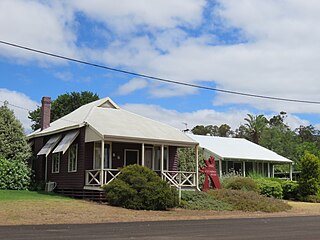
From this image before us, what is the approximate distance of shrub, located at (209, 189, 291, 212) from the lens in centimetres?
2547

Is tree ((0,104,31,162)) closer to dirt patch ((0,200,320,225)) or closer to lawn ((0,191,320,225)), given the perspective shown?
lawn ((0,191,320,225))

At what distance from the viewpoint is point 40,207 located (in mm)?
21000

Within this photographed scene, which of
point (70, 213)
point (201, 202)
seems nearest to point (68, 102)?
point (201, 202)

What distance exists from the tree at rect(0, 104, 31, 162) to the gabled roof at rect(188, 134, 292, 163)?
16159mm

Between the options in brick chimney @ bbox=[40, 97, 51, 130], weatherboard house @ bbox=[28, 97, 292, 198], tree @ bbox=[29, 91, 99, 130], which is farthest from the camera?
tree @ bbox=[29, 91, 99, 130]

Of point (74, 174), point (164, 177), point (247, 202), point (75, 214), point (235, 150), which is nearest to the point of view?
point (75, 214)

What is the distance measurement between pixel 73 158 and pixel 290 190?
51.1 ft

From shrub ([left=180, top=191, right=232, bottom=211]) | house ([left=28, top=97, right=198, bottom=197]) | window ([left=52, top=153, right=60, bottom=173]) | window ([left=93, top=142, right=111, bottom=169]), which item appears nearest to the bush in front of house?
shrub ([left=180, top=191, right=232, bottom=211])

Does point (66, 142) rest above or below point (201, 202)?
above

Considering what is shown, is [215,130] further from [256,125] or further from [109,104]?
[109,104]

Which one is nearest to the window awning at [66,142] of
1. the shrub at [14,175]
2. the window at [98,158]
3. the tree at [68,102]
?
the window at [98,158]

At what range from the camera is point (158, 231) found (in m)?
14.8

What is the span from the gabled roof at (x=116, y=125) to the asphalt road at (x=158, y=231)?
33.8 feet

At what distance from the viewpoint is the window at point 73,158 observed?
97.0 ft
